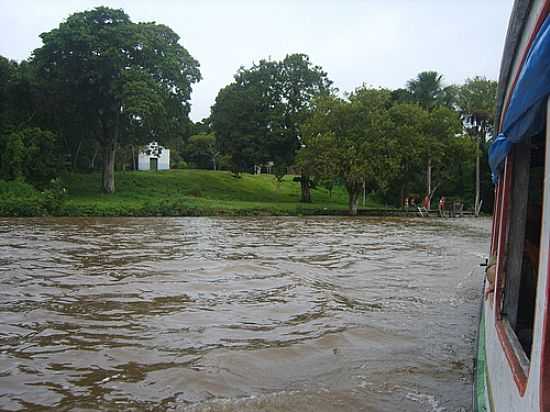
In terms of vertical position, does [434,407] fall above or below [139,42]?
below

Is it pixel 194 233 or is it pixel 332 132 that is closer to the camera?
pixel 194 233

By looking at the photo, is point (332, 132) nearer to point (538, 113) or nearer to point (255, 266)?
point (255, 266)

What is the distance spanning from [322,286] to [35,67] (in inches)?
1187

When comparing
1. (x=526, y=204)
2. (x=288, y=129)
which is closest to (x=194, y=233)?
(x=526, y=204)

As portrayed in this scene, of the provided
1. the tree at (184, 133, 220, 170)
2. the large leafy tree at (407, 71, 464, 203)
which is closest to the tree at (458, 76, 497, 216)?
the large leafy tree at (407, 71, 464, 203)

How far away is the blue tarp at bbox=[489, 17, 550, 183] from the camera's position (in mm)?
1698

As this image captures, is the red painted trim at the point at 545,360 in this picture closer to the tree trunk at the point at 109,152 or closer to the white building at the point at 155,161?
the tree trunk at the point at 109,152

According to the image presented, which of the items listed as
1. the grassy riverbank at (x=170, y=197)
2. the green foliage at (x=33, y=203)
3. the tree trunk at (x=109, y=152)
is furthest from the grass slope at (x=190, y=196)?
the tree trunk at (x=109, y=152)

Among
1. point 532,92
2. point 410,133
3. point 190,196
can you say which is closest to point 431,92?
point 410,133

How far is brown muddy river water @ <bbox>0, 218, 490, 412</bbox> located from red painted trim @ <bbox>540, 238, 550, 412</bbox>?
3292mm

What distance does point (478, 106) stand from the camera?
42.7 m

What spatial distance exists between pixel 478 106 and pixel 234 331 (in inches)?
1579

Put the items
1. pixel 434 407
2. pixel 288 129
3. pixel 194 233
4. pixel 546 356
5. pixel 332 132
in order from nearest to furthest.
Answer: pixel 546 356 → pixel 434 407 → pixel 194 233 → pixel 332 132 → pixel 288 129

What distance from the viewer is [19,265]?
12023 millimetres
